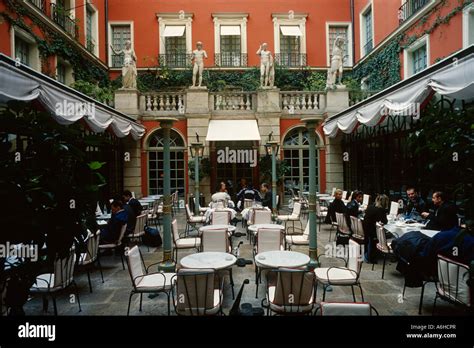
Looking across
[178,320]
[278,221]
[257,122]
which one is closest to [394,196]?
[278,221]

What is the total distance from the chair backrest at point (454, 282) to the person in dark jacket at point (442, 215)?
0.62 metres

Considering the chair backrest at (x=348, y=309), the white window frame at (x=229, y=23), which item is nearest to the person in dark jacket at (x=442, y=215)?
the chair backrest at (x=348, y=309)

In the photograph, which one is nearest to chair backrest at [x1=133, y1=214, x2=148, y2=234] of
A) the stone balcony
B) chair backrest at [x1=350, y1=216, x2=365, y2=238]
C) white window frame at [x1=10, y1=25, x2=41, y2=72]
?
chair backrest at [x1=350, y1=216, x2=365, y2=238]

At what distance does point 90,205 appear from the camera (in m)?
2.37

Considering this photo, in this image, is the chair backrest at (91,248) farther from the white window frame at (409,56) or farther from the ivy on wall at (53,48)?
the white window frame at (409,56)

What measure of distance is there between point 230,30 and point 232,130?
7.49m

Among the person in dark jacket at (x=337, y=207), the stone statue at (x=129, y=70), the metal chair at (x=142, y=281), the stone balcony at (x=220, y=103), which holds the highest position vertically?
the stone statue at (x=129, y=70)

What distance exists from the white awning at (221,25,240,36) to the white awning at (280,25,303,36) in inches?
90.6

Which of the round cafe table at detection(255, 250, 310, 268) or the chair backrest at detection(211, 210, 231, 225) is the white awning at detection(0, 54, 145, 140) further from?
the chair backrest at detection(211, 210, 231, 225)

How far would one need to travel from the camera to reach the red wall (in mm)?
16391

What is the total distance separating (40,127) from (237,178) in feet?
35.5

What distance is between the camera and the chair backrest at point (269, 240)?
4.82m

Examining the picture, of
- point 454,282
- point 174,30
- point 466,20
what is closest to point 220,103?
point 174,30

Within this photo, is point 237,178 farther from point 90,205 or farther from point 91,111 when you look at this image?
point 90,205
